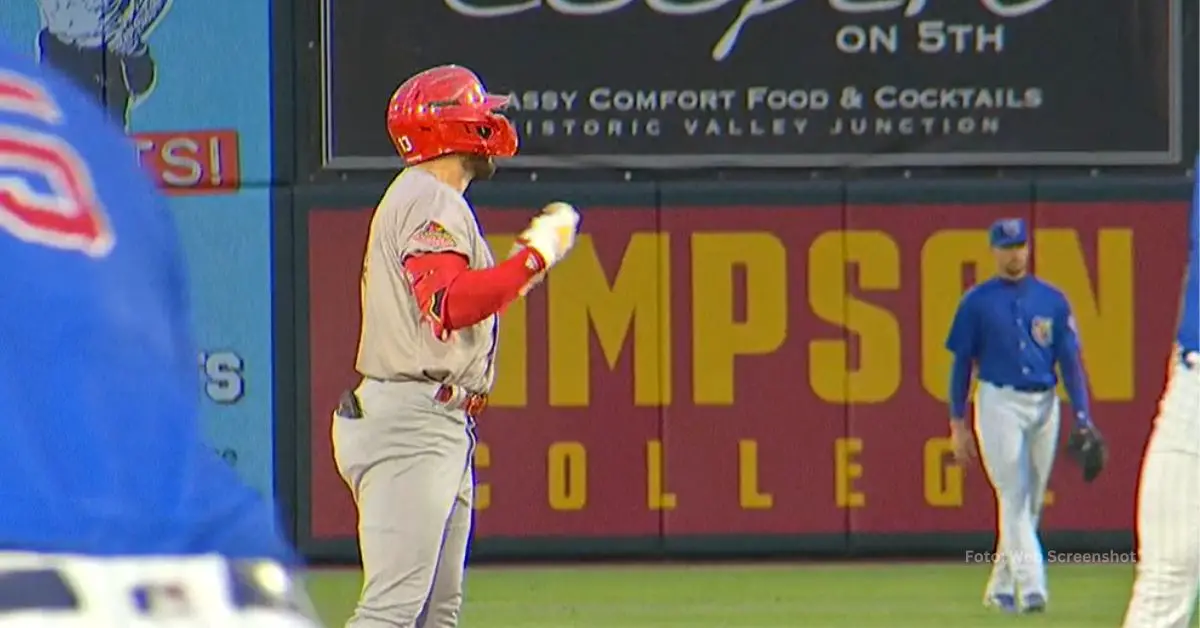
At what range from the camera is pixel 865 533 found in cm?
1395

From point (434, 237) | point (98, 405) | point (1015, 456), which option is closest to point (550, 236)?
point (434, 237)

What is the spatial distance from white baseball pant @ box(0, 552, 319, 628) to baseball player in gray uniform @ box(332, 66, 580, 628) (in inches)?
138

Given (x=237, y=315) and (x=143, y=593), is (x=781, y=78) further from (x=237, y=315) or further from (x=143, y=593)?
(x=143, y=593)

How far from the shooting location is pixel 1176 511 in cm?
609

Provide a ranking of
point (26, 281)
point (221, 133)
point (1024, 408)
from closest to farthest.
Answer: point (26, 281) < point (1024, 408) < point (221, 133)

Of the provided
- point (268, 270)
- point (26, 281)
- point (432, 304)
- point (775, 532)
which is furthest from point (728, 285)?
point (26, 281)

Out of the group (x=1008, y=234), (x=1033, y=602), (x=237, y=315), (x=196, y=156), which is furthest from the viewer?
(x=237, y=315)

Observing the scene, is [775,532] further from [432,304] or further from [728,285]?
[432,304]

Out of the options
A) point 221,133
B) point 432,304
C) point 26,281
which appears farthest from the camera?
point 221,133

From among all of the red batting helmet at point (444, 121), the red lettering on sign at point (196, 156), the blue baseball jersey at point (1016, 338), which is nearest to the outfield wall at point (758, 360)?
the red lettering on sign at point (196, 156)

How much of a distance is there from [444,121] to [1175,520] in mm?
2027

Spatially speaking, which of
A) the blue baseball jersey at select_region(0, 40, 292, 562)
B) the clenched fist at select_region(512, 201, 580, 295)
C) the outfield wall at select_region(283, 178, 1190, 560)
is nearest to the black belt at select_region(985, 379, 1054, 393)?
the outfield wall at select_region(283, 178, 1190, 560)

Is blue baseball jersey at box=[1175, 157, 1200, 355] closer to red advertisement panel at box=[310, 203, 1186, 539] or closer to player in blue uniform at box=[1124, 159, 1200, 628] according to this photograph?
player in blue uniform at box=[1124, 159, 1200, 628]

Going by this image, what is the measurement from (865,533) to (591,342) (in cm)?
186
